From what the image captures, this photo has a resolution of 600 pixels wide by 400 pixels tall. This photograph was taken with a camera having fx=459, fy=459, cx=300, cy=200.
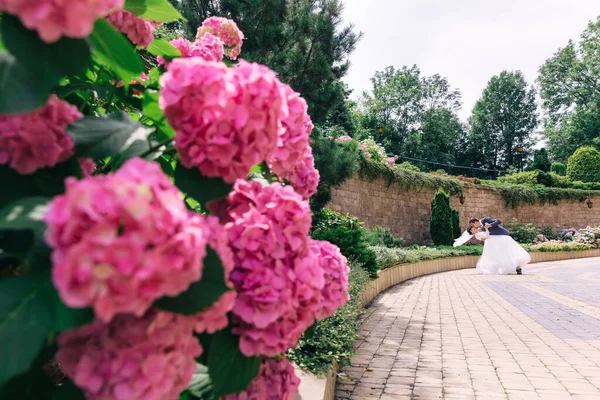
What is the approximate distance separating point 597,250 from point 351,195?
14.3 m

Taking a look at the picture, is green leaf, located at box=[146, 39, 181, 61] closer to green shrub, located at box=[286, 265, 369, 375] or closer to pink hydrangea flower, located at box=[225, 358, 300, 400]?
pink hydrangea flower, located at box=[225, 358, 300, 400]


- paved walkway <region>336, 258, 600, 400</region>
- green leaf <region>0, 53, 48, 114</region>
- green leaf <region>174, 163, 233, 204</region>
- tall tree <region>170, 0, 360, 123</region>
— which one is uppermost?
tall tree <region>170, 0, 360, 123</region>

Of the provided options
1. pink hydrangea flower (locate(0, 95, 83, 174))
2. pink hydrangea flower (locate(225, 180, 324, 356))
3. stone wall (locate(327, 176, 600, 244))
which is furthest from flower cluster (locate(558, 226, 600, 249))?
pink hydrangea flower (locate(0, 95, 83, 174))

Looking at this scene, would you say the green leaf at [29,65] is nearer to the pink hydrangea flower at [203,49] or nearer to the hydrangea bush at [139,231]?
the hydrangea bush at [139,231]

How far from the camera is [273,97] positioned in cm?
81

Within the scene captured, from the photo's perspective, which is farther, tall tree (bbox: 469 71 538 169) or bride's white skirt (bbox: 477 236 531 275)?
tall tree (bbox: 469 71 538 169)

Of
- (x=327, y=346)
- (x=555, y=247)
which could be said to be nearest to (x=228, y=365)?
(x=327, y=346)

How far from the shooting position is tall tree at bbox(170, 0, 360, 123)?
6645mm

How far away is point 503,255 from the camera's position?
12695mm

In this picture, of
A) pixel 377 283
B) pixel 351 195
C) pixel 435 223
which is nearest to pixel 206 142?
pixel 377 283

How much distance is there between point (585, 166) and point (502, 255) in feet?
70.5

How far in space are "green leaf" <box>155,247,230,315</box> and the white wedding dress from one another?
43.5 feet

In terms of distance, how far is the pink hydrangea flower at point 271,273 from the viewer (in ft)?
2.78

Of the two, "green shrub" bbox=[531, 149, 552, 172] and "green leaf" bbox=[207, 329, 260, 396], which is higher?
"green shrub" bbox=[531, 149, 552, 172]
